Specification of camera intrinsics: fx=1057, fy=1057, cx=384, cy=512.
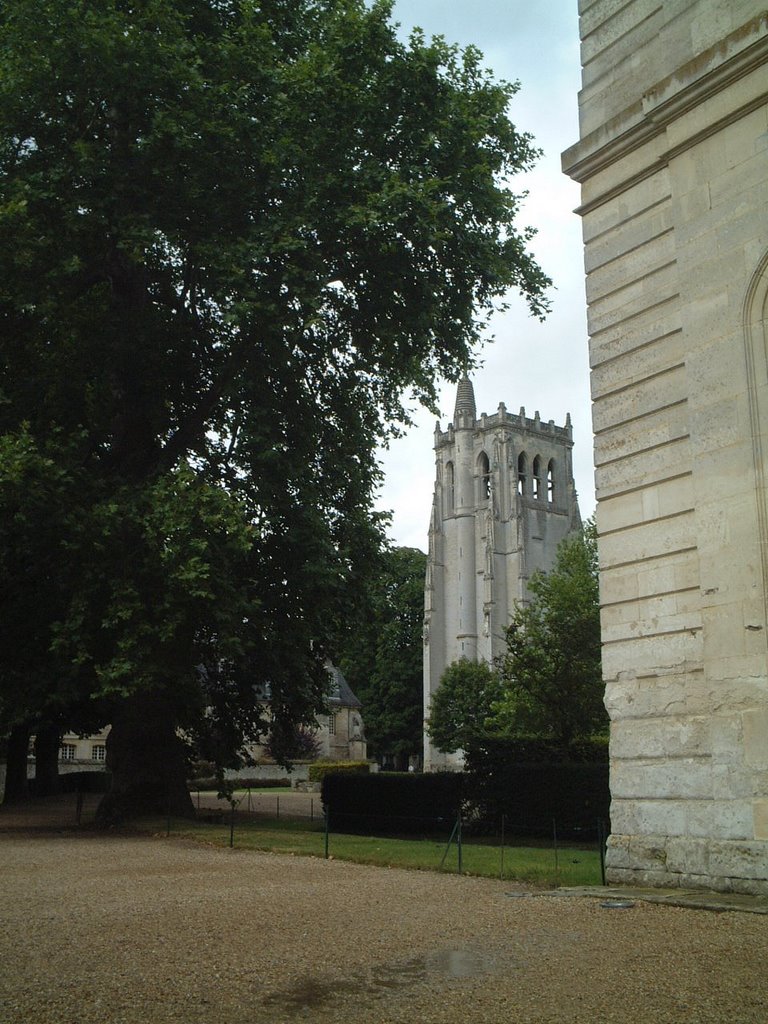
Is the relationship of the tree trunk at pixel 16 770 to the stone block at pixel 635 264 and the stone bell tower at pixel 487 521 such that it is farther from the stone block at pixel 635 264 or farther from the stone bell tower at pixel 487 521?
the stone bell tower at pixel 487 521

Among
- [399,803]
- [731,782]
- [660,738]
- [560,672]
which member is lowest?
[399,803]

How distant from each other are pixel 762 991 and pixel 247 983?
3351 mm

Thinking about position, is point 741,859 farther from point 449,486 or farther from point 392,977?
point 449,486

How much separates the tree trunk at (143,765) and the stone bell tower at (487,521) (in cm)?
6380

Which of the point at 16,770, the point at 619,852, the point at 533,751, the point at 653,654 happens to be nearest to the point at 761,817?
the point at 619,852

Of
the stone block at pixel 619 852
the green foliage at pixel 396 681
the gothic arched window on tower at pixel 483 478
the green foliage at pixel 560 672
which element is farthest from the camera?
the gothic arched window on tower at pixel 483 478

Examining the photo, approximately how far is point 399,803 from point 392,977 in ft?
55.5

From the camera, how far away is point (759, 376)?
10867mm

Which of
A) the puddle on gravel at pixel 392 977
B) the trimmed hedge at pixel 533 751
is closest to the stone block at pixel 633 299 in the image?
the puddle on gravel at pixel 392 977

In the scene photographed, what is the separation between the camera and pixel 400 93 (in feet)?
68.8

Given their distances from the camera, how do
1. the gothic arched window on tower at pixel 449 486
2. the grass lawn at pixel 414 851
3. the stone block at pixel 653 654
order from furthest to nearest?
the gothic arched window on tower at pixel 449 486 → the grass lawn at pixel 414 851 → the stone block at pixel 653 654

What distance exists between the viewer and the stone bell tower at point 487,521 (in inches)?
3642

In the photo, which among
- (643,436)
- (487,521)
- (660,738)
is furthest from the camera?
(487,521)

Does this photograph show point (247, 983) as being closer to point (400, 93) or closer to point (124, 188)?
point (124, 188)
